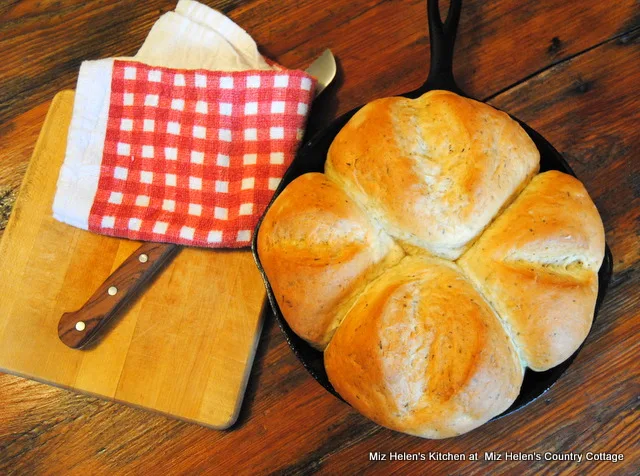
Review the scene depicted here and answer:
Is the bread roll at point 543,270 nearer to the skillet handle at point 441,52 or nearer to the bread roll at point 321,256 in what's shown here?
the bread roll at point 321,256

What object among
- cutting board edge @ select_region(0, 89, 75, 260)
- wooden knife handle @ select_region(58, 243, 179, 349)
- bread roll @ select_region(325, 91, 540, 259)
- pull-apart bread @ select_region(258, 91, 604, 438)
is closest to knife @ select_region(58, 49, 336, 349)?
wooden knife handle @ select_region(58, 243, 179, 349)

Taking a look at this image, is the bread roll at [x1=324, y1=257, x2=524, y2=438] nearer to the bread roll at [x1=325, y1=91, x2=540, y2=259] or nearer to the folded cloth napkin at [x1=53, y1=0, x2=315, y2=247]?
the bread roll at [x1=325, y1=91, x2=540, y2=259]

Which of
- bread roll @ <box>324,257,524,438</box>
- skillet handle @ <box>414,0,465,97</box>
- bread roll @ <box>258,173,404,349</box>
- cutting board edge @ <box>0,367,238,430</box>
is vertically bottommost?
cutting board edge @ <box>0,367,238,430</box>

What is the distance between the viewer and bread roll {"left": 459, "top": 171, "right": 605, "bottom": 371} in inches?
30.7

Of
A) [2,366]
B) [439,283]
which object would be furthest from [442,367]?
[2,366]

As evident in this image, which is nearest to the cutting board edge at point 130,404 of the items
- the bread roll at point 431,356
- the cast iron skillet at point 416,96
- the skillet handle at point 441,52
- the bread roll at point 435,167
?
the cast iron skillet at point 416,96

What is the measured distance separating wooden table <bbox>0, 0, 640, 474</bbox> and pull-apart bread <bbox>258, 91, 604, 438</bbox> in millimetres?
323

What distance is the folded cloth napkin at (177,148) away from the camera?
109 cm

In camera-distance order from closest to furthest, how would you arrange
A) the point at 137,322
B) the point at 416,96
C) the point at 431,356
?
the point at 431,356
the point at 416,96
the point at 137,322

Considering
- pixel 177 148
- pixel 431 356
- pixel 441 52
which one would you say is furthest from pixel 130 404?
pixel 441 52

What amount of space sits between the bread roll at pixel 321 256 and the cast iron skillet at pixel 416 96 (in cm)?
7

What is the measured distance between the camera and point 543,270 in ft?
2.62

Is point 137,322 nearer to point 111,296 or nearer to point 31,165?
point 111,296

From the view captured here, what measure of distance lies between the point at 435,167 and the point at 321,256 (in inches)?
9.3
